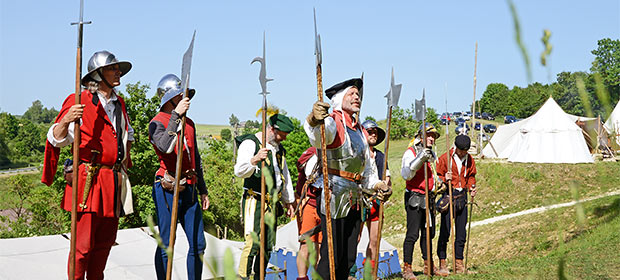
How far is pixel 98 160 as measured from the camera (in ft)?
13.3

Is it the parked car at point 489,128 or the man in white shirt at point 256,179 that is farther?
the parked car at point 489,128

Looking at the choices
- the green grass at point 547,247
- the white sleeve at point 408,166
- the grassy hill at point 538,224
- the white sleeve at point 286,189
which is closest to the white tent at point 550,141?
the grassy hill at point 538,224

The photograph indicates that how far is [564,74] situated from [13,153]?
87978 millimetres

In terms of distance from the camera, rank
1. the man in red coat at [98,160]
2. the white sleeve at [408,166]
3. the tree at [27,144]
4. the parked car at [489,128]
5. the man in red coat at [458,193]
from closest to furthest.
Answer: the man in red coat at [98,160] → the white sleeve at [408,166] → the man in red coat at [458,193] → the parked car at [489,128] → the tree at [27,144]

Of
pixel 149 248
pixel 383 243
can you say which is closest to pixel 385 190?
pixel 383 243

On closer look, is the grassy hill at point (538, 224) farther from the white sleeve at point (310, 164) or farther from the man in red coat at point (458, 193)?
the white sleeve at point (310, 164)

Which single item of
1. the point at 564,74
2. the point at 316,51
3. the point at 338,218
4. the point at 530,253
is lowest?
the point at 530,253

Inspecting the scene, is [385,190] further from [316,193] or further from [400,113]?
[400,113]

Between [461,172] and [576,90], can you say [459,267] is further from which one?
[576,90]

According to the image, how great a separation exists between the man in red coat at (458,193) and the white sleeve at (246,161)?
3202mm

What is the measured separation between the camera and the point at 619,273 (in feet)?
22.8

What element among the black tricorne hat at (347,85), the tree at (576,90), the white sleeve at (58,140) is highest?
the black tricorne hat at (347,85)

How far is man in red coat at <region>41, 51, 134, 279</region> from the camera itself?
3.95 metres

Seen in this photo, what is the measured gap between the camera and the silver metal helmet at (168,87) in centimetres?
472
